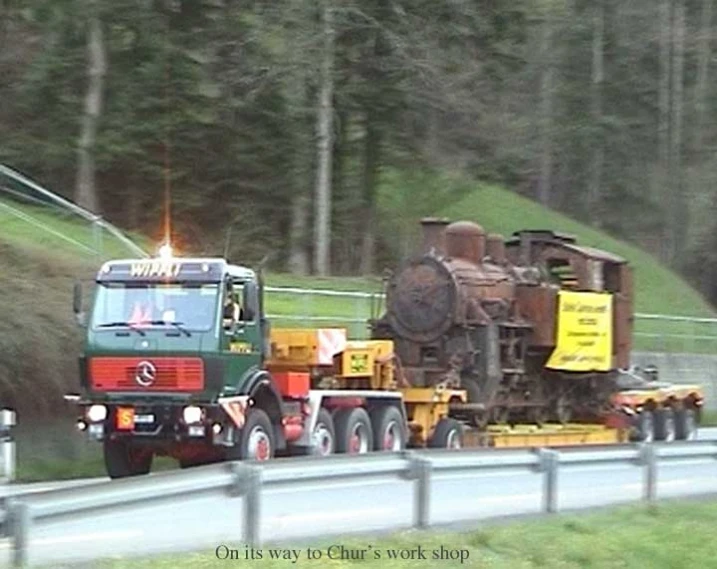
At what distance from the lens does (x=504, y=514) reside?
15617 mm

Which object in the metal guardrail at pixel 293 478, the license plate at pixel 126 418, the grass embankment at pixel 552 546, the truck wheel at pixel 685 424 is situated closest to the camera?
the metal guardrail at pixel 293 478

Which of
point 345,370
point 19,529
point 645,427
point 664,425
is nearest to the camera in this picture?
point 19,529

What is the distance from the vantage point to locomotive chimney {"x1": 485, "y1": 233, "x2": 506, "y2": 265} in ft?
99.2

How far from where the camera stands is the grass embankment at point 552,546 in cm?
1241

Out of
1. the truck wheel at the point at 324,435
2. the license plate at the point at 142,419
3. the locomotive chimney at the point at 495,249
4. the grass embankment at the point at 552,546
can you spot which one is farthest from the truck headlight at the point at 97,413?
the locomotive chimney at the point at 495,249

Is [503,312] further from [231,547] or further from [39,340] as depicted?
[231,547]

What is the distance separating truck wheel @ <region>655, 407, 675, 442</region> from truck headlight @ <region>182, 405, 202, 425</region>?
578 inches

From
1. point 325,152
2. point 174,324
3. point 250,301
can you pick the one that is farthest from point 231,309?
Result: point 325,152

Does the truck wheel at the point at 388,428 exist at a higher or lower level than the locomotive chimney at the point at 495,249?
lower

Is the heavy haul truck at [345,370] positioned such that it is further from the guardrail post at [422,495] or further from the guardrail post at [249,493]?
the guardrail post at [249,493]

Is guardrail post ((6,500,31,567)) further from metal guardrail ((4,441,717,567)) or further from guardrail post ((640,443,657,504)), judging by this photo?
guardrail post ((640,443,657,504))

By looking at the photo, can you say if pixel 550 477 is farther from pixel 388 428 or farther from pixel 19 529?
pixel 388 428

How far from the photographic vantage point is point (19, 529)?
36.7ft

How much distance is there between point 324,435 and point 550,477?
8.02m
